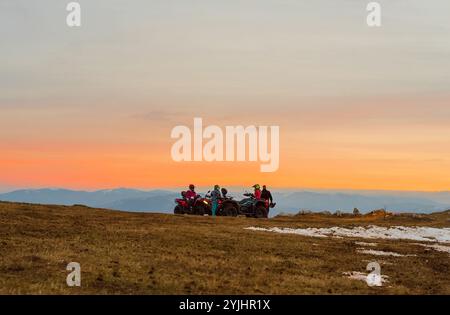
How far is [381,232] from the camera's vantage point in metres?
37.1

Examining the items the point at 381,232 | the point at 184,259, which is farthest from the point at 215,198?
the point at 184,259

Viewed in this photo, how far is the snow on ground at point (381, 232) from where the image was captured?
34.3 meters

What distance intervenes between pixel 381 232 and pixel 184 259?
68.1 feet

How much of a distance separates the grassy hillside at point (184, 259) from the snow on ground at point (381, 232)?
109 inches

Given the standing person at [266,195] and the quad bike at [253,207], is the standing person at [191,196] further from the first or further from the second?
the standing person at [266,195]

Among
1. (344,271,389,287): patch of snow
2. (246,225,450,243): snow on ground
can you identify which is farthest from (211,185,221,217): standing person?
(344,271,389,287): patch of snow

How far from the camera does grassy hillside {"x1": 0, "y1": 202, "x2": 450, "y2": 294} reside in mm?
15797

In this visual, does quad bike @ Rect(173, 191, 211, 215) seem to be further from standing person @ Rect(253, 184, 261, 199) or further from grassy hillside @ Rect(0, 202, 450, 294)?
grassy hillside @ Rect(0, 202, 450, 294)

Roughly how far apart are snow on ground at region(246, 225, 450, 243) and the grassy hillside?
2.77 m

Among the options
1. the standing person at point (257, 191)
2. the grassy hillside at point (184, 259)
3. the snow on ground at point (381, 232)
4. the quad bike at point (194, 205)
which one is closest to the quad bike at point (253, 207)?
the standing person at point (257, 191)

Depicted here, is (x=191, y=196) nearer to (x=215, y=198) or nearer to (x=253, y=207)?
(x=215, y=198)

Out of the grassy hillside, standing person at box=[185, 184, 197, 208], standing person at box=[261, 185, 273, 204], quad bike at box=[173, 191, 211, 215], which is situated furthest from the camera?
standing person at box=[261, 185, 273, 204]
